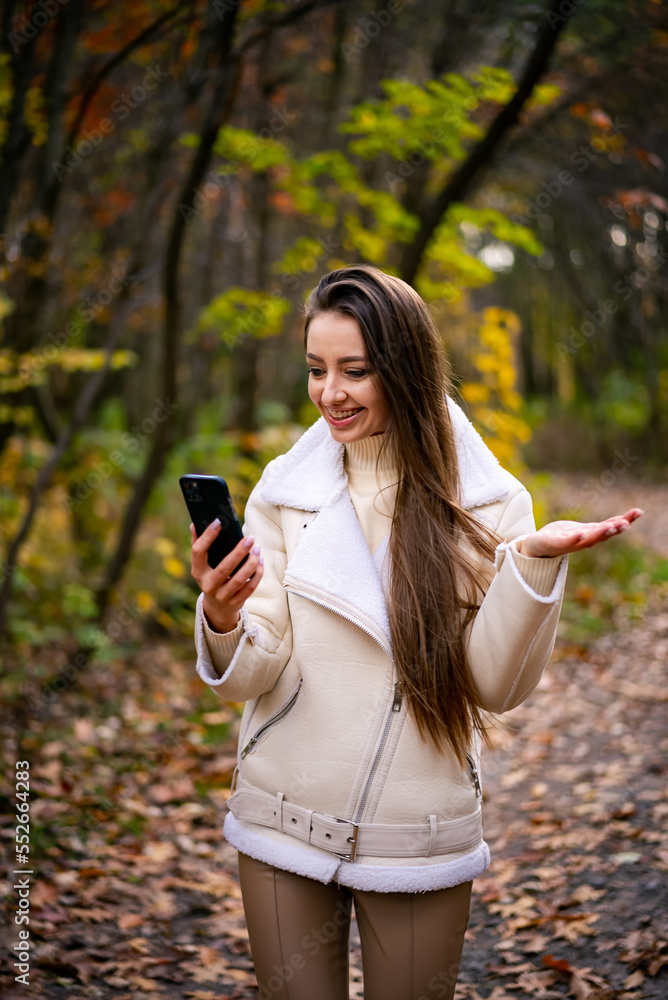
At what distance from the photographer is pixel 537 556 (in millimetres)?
1729

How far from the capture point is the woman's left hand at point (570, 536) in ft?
5.31

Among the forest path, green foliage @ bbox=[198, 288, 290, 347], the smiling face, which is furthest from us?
green foliage @ bbox=[198, 288, 290, 347]

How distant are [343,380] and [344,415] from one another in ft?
0.28

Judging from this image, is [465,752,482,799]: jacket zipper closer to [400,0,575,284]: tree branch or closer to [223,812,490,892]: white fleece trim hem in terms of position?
[223,812,490,892]: white fleece trim hem

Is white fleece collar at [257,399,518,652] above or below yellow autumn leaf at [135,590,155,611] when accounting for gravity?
above

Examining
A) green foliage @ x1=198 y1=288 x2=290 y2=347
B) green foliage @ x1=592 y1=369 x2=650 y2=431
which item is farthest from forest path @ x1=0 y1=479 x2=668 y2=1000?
green foliage @ x1=592 y1=369 x2=650 y2=431

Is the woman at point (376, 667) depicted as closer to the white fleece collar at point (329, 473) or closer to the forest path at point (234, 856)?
the white fleece collar at point (329, 473)

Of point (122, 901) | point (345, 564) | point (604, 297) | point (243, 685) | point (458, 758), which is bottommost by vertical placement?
point (122, 901)

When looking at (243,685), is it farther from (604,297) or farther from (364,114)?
(604,297)

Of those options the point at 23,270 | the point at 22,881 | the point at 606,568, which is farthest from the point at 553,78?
the point at 22,881

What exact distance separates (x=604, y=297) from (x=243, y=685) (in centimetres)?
681

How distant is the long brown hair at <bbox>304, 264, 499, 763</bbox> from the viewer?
1861mm

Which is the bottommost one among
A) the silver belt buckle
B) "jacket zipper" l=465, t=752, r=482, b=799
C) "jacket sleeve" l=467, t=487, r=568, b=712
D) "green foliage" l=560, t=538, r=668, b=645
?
"green foliage" l=560, t=538, r=668, b=645

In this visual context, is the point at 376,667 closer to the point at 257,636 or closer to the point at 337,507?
the point at 257,636
